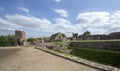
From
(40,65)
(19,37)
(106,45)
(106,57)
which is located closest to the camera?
A: (40,65)

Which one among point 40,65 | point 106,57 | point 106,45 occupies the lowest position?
point 106,57

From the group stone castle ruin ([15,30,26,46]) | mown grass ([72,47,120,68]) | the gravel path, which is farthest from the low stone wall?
stone castle ruin ([15,30,26,46])

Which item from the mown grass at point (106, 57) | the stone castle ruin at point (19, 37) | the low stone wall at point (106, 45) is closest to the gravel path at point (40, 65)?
the mown grass at point (106, 57)

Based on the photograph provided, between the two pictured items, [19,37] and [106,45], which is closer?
[106,45]

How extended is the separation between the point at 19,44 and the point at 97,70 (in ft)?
101

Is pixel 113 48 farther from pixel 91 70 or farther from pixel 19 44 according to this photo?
pixel 19 44

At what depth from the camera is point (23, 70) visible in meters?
6.33

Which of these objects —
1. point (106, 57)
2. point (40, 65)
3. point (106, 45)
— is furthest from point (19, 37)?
point (40, 65)

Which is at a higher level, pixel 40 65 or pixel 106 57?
pixel 40 65

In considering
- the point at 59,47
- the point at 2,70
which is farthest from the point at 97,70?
the point at 59,47

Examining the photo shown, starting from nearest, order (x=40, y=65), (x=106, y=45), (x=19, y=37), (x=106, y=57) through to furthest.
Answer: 1. (x=40, y=65)
2. (x=106, y=57)
3. (x=106, y=45)
4. (x=19, y=37)

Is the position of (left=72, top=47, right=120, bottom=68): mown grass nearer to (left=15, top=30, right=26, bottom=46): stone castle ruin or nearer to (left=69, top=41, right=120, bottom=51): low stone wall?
(left=69, top=41, right=120, bottom=51): low stone wall

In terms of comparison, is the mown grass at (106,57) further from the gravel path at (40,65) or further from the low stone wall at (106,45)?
the gravel path at (40,65)

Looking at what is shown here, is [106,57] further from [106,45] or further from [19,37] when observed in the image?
[19,37]
